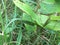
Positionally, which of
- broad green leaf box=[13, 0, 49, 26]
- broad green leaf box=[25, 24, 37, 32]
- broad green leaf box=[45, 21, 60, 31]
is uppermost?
broad green leaf box=[13, 0, 49, 26]

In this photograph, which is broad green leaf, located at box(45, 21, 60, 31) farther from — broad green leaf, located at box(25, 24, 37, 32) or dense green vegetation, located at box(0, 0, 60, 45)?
broad green leaf, located at box(25, 24, 37, 32)

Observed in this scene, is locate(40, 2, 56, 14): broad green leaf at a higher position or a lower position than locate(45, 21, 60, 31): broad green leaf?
higher

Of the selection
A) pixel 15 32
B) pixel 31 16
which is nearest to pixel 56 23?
pixel 31 16

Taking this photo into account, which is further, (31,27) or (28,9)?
(31,27)

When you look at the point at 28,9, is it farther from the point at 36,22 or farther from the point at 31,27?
the point at 31,27

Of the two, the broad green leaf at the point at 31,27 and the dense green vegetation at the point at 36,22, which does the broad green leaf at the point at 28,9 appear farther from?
the broad green leaf at the point at 31,27

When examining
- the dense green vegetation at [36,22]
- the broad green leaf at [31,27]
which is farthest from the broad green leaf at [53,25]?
the broad green leaf at [31,27]

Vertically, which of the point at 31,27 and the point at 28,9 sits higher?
the point at 28,9

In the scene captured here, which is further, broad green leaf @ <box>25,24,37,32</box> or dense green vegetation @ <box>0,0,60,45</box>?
broad green leaf @ <box>25,24,37,32</box>

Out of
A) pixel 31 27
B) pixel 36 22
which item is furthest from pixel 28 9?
pixel 31 27

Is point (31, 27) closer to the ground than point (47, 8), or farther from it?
closer to the ground

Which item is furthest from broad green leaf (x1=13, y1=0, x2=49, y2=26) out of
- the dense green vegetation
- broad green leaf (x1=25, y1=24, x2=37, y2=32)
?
broad green leaf (x1=25, y1=24, x2=37, y2=32)
